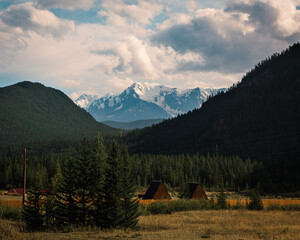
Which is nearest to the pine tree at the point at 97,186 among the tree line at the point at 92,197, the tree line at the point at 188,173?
the tree line at the point at 92,197

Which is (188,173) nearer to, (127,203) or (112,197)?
(127,203)

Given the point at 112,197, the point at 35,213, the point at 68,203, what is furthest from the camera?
the point at 35,213

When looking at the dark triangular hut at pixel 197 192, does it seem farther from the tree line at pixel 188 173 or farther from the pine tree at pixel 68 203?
the tree line at pixel 188 173

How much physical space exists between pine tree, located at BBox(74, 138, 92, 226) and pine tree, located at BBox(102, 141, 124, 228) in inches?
86.2

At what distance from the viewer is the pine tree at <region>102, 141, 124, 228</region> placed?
27.1m

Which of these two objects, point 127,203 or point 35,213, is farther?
point 35,213

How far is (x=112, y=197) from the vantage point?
26969 mm

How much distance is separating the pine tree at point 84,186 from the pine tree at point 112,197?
219 cm

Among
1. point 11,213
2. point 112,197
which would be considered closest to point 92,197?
point 112,197

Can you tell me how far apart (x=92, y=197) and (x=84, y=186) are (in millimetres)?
1255

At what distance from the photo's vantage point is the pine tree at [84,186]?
2909 cm

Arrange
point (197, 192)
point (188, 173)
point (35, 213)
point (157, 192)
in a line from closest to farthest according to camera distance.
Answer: point (35, 213)
point (157, 192)
point (197, 192)
point (188, 173)

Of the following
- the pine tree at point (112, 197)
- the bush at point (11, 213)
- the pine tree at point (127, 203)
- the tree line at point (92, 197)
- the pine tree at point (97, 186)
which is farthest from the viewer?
the bush at point (11, 213)

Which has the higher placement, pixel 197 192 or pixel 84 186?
pixel 84 186
